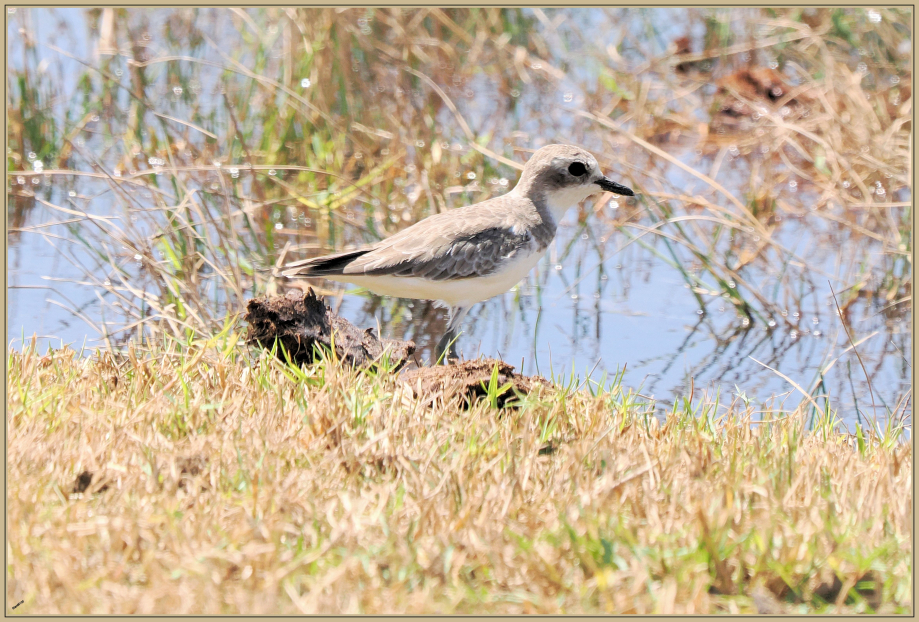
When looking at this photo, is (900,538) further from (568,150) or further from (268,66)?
(268,66)

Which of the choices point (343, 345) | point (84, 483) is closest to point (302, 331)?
point (343, 345)

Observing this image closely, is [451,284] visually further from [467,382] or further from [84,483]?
[84,483]

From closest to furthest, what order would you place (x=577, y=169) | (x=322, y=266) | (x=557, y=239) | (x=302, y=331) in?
(x=302, y=331), (x=322, y=266), (x=577, y=169), (x=557, y=239)

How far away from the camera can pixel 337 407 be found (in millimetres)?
3650

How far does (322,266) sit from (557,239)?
306 centimetres

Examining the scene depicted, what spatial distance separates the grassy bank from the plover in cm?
122

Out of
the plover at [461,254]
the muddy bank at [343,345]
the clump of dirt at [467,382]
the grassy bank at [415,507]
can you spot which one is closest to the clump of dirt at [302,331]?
the muddy bank at [343,345]

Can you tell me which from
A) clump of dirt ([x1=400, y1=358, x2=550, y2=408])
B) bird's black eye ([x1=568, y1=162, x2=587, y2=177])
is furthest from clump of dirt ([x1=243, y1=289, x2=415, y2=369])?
bird's black eye ([x1=568, y1=162, x2=587, y2=177])

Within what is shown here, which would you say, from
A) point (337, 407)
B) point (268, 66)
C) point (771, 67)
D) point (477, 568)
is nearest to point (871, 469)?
point (477, 568)

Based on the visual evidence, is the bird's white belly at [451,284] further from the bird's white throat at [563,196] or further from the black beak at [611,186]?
the black beak at [611,186]

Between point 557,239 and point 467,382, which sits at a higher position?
point 557,239

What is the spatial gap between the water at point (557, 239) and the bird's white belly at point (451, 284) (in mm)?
424

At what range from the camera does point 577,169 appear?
5664 mm

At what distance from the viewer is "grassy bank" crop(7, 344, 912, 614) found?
106 inches
